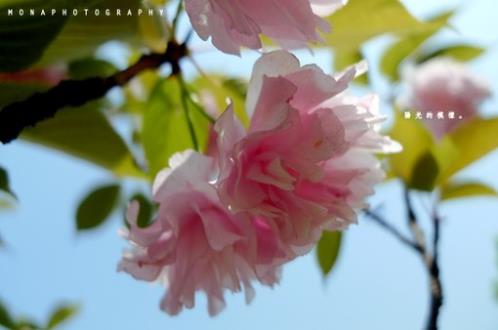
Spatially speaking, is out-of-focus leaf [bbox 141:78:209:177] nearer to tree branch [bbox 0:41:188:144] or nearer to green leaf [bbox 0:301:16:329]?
tree branch [bbox 0:41:188:144]

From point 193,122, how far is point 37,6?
25cm

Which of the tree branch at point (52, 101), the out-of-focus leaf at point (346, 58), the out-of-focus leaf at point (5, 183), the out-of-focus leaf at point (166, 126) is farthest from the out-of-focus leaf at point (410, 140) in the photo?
the out-of-focus leaf at point (5, 183)

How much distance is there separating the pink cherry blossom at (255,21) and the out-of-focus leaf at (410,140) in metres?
0.40

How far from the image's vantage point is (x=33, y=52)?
0.46 metres

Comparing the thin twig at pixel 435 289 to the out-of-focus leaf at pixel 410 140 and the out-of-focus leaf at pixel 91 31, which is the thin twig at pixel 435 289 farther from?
the out-of-focus leaf at pixel 91 31

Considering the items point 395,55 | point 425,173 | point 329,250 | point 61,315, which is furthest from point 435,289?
point 61,315

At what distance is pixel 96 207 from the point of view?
0.98 meters

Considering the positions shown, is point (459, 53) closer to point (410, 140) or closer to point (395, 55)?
point (395, 55)

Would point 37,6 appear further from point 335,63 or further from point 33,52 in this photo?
point 335,63

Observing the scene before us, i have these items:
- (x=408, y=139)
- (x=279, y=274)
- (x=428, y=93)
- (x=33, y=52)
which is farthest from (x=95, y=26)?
(x=428, y=93)

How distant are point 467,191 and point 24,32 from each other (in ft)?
2.01

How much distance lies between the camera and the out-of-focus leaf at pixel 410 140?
0.82m

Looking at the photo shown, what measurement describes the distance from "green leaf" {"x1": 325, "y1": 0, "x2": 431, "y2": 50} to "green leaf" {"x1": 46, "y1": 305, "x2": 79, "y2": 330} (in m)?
0.88

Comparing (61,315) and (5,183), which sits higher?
(5,183)
